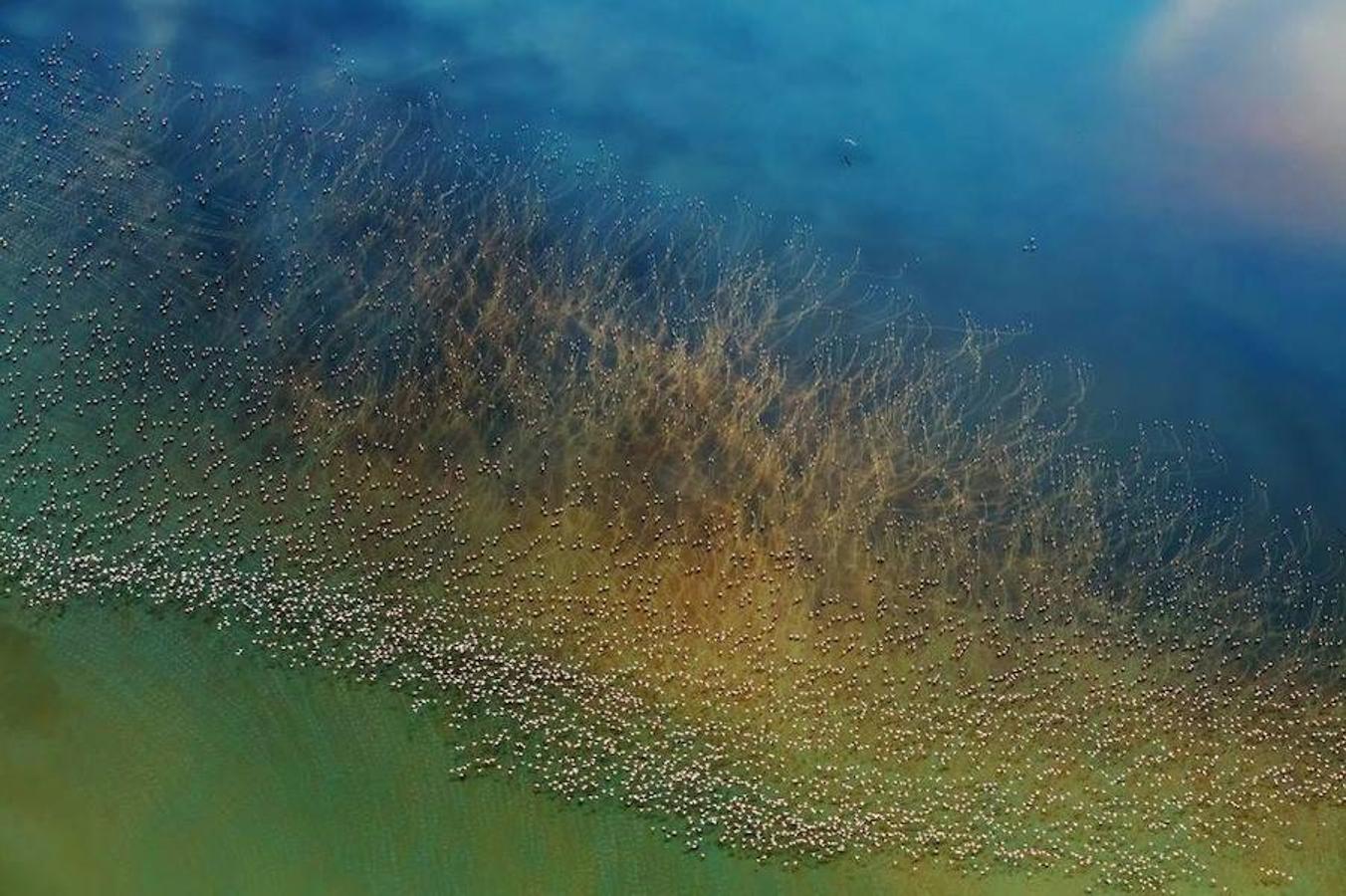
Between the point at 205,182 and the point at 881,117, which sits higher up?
the point at 881,117

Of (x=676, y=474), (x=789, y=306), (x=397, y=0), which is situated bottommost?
(x=676, y=474)

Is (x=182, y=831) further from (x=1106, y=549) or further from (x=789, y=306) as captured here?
(x=1106, y=549)

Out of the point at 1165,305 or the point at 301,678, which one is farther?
the point at 1165,305

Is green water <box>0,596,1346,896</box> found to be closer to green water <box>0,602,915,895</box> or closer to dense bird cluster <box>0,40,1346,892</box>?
green water <box>0,602,915,895</box>

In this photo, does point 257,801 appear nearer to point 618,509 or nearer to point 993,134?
point 618,509

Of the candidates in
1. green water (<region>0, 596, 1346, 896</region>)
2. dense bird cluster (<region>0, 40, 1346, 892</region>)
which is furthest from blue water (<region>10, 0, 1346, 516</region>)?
green water (<region>0, 596, 1346, 896</region>)

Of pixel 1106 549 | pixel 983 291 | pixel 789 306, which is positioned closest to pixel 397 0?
pixel 789 306

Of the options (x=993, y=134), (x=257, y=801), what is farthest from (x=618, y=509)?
(x=993, y=134)
